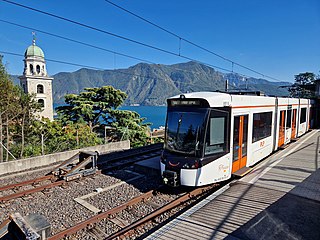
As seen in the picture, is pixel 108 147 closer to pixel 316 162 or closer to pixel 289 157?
pixel 289 157

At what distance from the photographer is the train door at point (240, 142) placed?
6945mm

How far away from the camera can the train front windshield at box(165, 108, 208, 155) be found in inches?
237

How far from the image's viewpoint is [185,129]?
6.26 m

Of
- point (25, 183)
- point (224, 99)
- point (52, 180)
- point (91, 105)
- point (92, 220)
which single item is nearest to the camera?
point (92, 220)

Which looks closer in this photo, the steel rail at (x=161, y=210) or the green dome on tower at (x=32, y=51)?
the steel rail at (x=161, y=210)

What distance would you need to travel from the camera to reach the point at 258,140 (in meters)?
A: 8.55

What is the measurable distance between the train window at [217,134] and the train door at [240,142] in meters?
0.55

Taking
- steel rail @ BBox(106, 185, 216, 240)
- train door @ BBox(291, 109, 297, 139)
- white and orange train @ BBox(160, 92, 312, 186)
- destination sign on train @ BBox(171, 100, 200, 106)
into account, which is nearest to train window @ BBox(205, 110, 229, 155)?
white and orange train @ BBox(160, 92, 312, 186)

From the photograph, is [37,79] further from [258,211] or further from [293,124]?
[258,211]

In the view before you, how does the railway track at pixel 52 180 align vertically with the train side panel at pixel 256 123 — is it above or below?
below

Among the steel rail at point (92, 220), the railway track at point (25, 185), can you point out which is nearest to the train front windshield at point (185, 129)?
the steel rail at point (92, 220)

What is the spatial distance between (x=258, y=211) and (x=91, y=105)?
19.1 metres

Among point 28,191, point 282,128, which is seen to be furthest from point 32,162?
point 282,128

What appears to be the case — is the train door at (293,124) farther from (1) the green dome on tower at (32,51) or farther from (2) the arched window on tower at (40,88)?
(1) the green dome on tower at (32,51)
